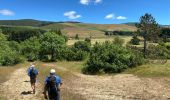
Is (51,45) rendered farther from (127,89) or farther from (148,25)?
(127,89)

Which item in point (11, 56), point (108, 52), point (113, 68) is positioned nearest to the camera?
point (113, 68)

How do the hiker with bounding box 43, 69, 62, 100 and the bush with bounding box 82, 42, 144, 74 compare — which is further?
the bush with bounding box 82, 42, 144, 74

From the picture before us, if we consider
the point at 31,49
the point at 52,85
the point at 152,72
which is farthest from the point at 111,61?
the point at 31,49

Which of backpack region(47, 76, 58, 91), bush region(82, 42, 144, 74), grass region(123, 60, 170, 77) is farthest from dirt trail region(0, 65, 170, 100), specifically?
bush region(82, 42, 144, 74)

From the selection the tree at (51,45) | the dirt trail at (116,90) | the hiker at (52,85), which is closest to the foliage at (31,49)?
the tree at (51,45)

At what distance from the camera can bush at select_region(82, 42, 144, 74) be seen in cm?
4488

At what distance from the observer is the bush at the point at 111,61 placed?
4488cm

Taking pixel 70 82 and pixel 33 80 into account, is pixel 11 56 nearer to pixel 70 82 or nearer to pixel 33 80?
pixel 70 82

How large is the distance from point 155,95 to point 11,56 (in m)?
49.2

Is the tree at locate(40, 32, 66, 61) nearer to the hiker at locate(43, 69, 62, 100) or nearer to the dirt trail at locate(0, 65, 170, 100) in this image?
the dirt trail at locate(0, 65, 170, 100)

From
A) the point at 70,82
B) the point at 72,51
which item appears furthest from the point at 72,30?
the point at 70,82

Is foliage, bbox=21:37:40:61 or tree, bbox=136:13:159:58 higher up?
tree, bbox=136:13:159:58

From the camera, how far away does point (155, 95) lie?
2573cm

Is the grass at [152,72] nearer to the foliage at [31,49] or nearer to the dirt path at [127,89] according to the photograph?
the dirt path at [127,89]
